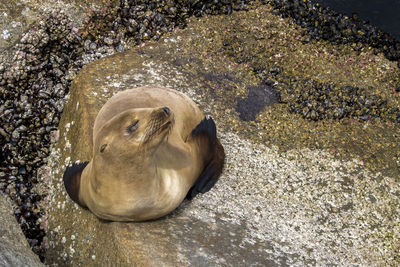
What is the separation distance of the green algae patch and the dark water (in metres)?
0.39

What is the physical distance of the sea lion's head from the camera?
2289 millimetres

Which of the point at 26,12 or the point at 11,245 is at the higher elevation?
the point at 26,12

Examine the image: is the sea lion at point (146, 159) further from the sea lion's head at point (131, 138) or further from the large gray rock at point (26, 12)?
the large gray rock at point (26, 12)

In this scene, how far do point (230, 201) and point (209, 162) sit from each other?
40 cm

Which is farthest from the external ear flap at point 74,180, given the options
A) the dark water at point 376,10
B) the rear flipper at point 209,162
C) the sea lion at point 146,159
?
the dark water at point 376,10

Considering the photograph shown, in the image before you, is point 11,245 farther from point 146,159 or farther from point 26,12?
point 26,12

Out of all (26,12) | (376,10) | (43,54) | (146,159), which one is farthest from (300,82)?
(26,12)

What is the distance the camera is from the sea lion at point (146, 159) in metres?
2.34

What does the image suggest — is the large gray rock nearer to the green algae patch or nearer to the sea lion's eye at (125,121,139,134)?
the green algae patch

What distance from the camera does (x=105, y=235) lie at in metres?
3.29

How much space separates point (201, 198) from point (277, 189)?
842mm

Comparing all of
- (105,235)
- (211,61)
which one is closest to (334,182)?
(211,61)

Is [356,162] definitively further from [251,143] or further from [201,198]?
[201,198]

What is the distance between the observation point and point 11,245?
3469 millimetres
